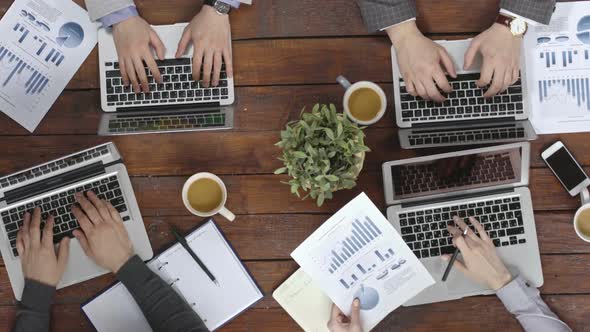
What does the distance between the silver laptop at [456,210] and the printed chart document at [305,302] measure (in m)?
0.24

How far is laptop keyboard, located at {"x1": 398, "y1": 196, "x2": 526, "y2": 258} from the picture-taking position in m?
1.39

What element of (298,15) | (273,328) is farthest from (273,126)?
(273,328)

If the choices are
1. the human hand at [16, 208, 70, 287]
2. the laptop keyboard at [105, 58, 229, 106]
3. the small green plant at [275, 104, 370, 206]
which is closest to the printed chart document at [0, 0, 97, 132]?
the laptop keyboard at [105, 58, 229, 106]

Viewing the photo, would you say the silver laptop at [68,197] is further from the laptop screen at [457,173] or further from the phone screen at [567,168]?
the phone screen at [567,168]

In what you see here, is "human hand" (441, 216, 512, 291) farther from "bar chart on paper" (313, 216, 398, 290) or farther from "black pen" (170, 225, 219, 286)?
"black pen" (170, 225, 219, 286)

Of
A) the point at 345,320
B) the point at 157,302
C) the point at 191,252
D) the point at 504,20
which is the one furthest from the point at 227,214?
the point at 504,20

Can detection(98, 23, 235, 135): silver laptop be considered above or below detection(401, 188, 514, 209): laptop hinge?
above

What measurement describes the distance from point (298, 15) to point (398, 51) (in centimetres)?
28

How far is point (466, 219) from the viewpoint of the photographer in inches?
55.0

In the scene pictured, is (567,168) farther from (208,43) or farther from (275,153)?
(208,43)

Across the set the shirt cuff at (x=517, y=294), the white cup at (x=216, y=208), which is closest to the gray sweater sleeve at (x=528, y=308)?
the shirt cuff at (x=517, y=294)

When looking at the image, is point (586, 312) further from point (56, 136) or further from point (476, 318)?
point (56, 136)

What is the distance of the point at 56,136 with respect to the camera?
1.47 metres

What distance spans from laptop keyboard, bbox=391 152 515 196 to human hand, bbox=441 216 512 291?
95 millimetres
